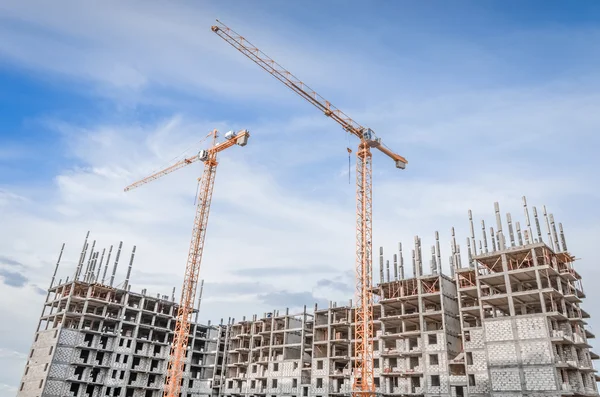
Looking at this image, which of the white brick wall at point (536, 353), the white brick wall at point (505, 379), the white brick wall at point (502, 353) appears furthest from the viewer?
the white brick wall at point (502, 353)

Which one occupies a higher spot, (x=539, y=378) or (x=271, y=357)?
(x=271, y=357)

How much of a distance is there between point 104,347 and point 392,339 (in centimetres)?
5733

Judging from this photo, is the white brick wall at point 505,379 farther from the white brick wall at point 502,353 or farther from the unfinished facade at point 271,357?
the unfinished facade at point 271,357

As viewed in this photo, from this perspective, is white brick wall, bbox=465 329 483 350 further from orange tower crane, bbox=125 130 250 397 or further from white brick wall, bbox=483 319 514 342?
orange tower crane, bbox=125 130 250 397

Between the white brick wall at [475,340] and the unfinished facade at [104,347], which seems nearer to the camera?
the white brick wall at [475,340]

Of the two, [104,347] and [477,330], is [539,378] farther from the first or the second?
[104,347]

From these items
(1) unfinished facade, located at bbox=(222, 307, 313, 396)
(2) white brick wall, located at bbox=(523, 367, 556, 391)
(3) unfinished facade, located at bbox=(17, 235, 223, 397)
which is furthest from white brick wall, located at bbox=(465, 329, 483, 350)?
(3) unfinished facade, located at bbox=(17, 235, 223, 397)

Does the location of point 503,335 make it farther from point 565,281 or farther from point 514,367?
point 565,281

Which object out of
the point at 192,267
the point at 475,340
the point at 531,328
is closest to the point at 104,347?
the point at 192,267

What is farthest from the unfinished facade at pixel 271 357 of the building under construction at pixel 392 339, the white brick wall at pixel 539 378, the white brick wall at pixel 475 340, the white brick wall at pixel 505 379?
the white brick wall at pixel 539 378

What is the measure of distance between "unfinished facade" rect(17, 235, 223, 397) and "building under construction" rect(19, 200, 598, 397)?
0.79ft

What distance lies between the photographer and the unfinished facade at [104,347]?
93750mm

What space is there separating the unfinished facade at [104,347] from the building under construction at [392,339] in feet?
0.79

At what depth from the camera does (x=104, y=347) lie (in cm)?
9962
